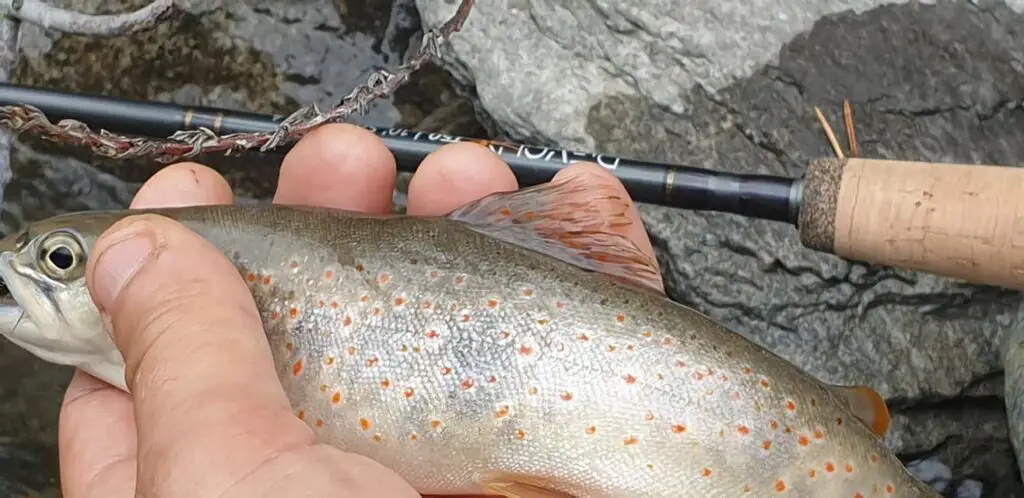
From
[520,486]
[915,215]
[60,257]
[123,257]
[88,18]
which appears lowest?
[520,486]

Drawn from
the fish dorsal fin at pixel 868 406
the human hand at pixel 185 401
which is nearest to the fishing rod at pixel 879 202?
the human hand at pixel 185 401

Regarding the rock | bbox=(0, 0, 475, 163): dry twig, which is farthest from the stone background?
bbox=(0, 0, 475, 163): dry twig

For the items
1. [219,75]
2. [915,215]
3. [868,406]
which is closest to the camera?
[868,406]

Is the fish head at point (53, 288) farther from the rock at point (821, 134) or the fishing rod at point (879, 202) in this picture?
the rock at point (821, 134)

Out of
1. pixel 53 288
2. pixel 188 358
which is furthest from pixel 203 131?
pixel 188 358

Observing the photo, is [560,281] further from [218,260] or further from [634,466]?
[218,260]

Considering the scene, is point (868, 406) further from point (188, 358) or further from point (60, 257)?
point (60, 257)
